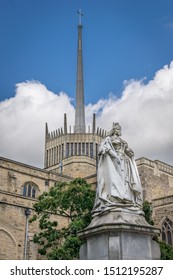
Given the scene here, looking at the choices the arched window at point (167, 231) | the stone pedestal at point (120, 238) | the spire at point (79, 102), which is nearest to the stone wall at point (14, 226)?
the arched window at point (167, 231)

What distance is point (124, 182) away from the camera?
9.12m

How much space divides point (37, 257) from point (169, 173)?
25797 millimetres

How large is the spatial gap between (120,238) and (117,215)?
1.71 ft

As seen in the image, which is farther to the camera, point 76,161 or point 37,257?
point 76,161

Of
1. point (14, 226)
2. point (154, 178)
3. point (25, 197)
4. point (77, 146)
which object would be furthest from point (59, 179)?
point (77, 146)

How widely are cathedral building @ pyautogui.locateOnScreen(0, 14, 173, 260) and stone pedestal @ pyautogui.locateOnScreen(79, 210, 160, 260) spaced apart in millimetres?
22468

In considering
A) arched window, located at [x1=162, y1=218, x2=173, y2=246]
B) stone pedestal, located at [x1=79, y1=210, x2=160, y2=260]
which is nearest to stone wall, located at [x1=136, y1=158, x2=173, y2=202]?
arched window, located at [x1=162, y1=218, x2=173, y2=246]

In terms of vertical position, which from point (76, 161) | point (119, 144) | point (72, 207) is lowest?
point (119, 144)

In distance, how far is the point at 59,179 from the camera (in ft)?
165

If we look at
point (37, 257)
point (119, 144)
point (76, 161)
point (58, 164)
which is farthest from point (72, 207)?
point (58, 164)

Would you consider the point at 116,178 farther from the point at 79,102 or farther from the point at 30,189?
the point at 79,102

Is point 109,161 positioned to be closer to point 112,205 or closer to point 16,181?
point 112,205
